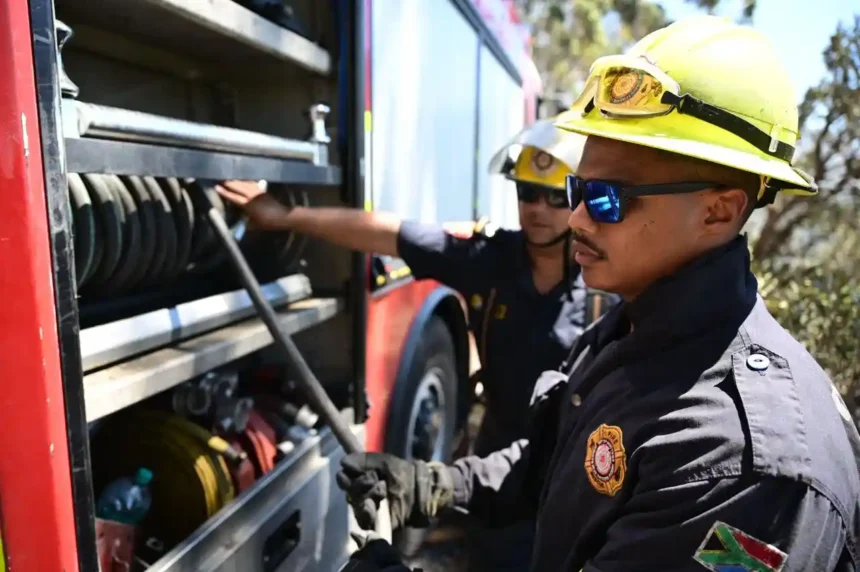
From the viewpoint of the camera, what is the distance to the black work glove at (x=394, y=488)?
1.64 meters

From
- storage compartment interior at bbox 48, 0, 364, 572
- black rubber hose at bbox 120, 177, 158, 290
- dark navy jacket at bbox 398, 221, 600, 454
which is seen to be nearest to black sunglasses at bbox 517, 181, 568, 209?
dark navy jacket at bbox 398, 221, 600, 454

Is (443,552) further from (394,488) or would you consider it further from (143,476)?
(143,476)

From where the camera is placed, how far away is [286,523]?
1766 millimetres

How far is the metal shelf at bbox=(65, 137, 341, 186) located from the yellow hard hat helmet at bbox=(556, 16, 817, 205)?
2.59ft

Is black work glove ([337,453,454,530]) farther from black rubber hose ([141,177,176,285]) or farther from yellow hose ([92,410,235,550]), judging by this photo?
black rubber hose ([141,177,176,285])

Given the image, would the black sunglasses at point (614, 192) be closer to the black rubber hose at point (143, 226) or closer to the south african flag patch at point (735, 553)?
the south african flag patch at point (735, 553)

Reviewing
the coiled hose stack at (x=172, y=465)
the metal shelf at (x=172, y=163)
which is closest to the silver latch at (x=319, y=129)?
the metal shelf at (x=172, y=163)

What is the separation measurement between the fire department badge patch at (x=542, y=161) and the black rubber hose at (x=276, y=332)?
110cm

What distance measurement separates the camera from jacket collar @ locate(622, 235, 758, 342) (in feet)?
3.78

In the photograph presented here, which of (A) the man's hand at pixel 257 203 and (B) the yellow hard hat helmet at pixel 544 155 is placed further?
(B) the yellow hard hat helmet at pixel 544 155

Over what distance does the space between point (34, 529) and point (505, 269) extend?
5.33 feet

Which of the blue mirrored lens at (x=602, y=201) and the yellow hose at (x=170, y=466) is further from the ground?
the blue mirrored lens at (x=602, y=201)

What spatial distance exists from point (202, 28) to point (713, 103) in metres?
1.27

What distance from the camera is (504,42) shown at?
4508 mm
